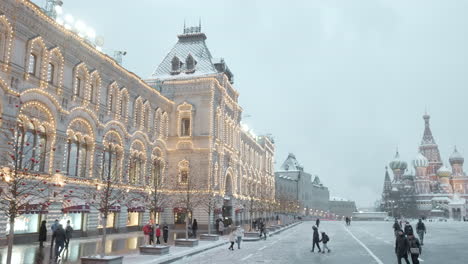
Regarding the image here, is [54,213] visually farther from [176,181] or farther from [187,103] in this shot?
[187,103]

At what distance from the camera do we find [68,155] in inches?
1259

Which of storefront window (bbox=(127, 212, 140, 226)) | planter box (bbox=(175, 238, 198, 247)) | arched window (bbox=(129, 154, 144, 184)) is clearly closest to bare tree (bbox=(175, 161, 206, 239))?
arched window (bbox=(129, 154, 144, 184))

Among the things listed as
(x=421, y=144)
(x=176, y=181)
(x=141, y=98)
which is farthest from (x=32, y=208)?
(x=421, y=144)

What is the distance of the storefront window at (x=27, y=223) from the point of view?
2618 centimetres

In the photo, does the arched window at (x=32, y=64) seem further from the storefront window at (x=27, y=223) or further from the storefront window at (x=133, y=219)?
the storefront window at (x=133, y=219)

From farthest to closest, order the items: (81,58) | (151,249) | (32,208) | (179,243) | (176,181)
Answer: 1. (176,181)
2. (81,58)
3. (179,243)
4. (32,208)
5. (151,249)

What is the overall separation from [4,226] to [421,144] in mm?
150287

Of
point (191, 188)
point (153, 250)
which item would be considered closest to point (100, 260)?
point (153, 250)

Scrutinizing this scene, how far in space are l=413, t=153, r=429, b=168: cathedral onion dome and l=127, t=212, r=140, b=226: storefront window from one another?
12101 centimetres

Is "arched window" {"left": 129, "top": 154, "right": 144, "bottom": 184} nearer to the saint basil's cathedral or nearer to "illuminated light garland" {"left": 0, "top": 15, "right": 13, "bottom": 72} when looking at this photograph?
"illuminated light garland" {"left": 0, "top": 15, "right": 13, "bottom": 72}

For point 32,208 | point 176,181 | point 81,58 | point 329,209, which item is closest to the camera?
point 32,208

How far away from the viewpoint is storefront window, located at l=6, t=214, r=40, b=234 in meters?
26.2

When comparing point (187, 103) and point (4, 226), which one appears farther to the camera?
point (187, 103)

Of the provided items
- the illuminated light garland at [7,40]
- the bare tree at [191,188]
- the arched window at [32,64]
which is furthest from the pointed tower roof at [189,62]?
the illuminated light garland at [7,40]
